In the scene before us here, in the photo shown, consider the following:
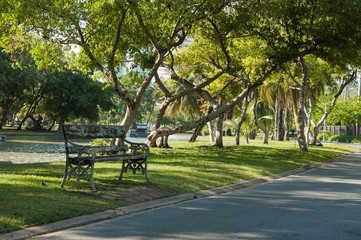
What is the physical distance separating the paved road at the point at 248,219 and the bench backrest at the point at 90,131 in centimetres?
251

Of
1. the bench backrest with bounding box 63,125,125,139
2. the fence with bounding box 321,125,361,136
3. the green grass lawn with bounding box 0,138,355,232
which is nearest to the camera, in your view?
the green grass lawn with bounding box 0,138,355,232

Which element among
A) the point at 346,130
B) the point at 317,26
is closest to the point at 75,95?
the point at 346,130

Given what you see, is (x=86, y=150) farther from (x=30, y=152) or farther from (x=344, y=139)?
(x=344, y=139)

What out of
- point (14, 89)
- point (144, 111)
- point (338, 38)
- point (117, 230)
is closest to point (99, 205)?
point (117, 230)

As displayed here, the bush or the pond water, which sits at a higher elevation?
the bush

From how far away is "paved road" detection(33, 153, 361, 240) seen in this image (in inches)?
221

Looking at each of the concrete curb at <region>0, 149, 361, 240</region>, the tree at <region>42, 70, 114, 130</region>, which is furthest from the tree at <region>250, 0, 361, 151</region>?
the tree at <region>42, 70, 114, 130</region>

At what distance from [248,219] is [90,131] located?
161 inches

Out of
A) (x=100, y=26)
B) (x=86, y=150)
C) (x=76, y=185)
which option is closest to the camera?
(x=86, y=150)

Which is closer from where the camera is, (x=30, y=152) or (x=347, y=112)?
(x=30, y=152)

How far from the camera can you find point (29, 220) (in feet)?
18.7

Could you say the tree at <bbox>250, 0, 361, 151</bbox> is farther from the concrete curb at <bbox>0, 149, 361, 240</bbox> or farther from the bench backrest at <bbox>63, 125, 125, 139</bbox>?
the bench backrest at <bbox>63, 125, 125, 139</bbox>

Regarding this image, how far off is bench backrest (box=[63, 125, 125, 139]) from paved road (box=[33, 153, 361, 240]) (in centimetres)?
251

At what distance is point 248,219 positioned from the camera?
21.7 feet
